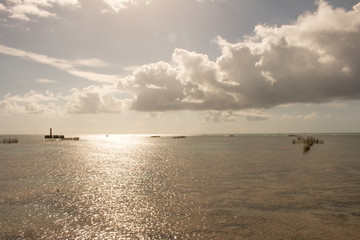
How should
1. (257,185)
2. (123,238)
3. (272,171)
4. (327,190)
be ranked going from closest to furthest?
(123,238), (327,190), (257,185), (272,171)

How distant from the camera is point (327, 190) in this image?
89.0ft

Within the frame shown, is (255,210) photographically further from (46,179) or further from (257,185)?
(46,179)

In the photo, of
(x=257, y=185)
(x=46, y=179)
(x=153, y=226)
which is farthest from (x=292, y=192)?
(x=46, y=179)

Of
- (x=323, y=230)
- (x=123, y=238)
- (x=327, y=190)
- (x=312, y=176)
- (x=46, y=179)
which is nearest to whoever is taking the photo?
(x=123, y=238)

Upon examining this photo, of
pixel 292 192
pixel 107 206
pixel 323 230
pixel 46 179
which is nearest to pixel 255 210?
pixel 323 230

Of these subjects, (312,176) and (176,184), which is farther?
(312,176)

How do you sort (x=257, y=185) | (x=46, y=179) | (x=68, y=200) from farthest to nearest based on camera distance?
(x=46, y=179) < (x=257, y=185) < (x=68, y=200)

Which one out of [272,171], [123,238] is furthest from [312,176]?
[123,238]

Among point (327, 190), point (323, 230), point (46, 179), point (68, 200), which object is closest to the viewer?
point (323, 230)

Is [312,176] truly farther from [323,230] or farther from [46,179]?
[46,179]

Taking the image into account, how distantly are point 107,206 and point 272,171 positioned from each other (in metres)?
28.0

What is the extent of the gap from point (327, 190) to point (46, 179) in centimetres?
3415

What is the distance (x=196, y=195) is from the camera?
82.1ft

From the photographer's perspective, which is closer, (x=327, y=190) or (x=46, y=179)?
(x=327, y=190)
